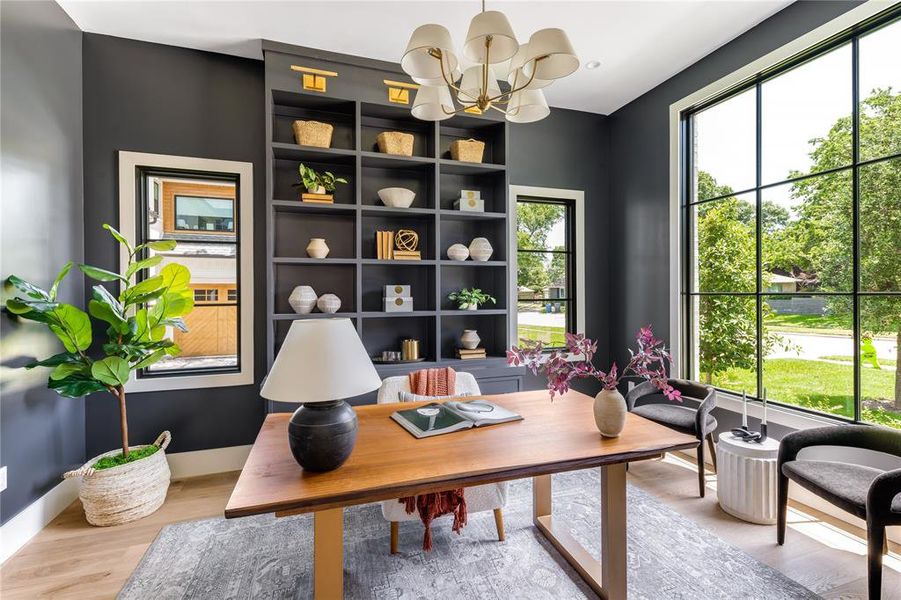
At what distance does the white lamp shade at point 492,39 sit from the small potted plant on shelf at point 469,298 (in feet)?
6.37

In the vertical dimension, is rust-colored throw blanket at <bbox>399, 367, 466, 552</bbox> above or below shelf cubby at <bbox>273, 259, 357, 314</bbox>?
below

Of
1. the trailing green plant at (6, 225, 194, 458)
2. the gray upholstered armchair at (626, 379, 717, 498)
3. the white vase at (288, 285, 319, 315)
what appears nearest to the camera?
the trailing green plant at (6, 225, 194, 458)

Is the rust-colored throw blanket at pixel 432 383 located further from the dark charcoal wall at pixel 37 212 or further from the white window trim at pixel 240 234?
the dark charcoal wall at pixel 37 212

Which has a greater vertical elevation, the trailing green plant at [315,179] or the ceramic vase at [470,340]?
the trailing green plant at [315,179]

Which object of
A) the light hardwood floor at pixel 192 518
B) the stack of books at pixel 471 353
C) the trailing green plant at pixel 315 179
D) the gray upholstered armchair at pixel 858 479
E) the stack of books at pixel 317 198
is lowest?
the light hardwood floor at pixel 192 518

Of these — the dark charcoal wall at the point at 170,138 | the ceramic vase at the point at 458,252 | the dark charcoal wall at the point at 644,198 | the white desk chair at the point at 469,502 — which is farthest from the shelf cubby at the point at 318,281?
the dark charcoal wall at the point at 644,198

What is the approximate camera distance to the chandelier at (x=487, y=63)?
4.89 feet

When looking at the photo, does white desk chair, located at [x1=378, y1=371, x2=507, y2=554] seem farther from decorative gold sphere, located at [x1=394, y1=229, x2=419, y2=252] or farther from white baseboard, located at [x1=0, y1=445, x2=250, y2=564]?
white baseboard, located at [x1=0, y1=445, x2=250, y2=564]

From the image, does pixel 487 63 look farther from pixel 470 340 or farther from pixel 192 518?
pixel 192 518

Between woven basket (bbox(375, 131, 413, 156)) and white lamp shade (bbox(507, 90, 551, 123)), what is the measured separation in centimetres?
126

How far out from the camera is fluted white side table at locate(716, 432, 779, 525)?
2.21 meters

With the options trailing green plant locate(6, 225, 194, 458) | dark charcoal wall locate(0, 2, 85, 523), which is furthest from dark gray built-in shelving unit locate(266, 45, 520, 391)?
dark charcoal wall locate(0, 2, 85, 523)

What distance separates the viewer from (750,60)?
8.87 feet

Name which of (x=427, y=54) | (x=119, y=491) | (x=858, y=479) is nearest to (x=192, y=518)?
(x=119, y=491)
